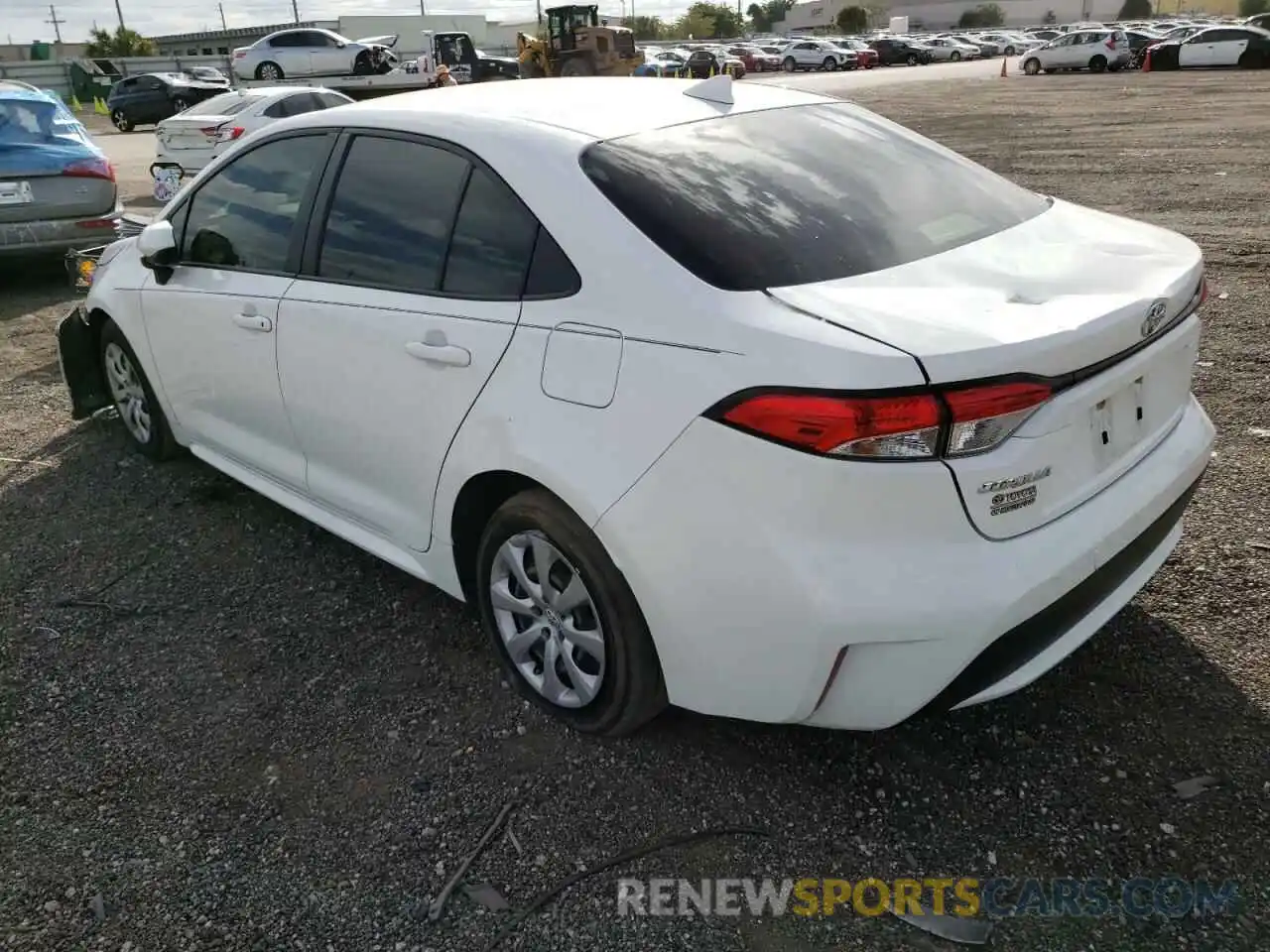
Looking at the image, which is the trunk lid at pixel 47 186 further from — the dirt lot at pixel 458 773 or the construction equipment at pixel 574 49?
the construction equipment at pixel 574 49

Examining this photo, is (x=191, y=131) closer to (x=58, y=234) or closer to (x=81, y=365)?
(x=58, y=234)

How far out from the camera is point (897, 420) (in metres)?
2.01

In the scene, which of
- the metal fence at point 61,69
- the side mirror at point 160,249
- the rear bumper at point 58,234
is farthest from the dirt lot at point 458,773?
the metal fence at point 61,69

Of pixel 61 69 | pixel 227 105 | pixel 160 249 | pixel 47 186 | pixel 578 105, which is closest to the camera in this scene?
pixel 578 105

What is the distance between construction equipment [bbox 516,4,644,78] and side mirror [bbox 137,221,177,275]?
29.9 meters

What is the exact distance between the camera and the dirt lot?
7.45ft

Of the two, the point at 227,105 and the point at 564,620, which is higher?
the point at 227,105

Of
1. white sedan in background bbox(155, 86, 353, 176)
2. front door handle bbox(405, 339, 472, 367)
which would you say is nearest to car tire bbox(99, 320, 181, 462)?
front door handle bbox(405, 339, 472, 367)

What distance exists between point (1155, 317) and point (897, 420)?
2.83 ft

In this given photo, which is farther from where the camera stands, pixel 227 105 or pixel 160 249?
pixel 227 105

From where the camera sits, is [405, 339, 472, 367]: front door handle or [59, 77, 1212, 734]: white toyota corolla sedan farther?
[405, 339, 472, 367]: front door handle

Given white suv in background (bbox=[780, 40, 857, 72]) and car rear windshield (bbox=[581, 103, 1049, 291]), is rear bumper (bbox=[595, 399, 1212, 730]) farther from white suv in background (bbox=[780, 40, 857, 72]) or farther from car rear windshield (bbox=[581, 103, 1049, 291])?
white suv in background (bbox=[780, 40, 857, 72])

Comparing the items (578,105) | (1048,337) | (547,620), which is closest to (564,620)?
(547,620)

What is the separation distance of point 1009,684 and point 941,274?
0.98 metres
